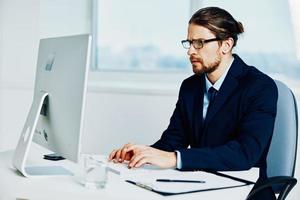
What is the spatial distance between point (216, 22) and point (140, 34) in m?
1.32

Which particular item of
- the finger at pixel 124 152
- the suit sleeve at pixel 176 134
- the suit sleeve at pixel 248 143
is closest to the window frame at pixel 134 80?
the suit sleeve at pixel 176 134

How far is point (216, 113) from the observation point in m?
1.85

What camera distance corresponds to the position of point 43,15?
3312 mm

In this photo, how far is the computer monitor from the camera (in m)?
1.37

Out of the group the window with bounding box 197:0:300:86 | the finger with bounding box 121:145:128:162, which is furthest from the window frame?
the finger with bounding box 121:145:128:162

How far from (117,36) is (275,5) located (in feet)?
3.57

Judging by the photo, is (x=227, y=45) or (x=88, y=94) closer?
(x=227, y=45)

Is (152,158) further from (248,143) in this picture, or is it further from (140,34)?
(140,34)

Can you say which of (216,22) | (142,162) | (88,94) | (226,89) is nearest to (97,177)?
(142,162)

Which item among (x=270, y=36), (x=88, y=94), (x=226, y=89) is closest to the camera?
(x=226, y=89)

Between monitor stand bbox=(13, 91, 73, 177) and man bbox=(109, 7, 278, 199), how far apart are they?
0.26 m

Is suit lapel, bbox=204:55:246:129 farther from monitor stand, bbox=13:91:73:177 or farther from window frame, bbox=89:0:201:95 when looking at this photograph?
window frame, bbox=89:0:201:95

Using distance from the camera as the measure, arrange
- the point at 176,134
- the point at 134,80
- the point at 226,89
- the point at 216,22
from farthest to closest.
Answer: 1. the point at 134,80
2. the point at 176,134
3. the point at 216,22
4. the point at 226,89

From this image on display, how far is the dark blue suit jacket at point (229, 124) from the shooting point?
1.60 meters
